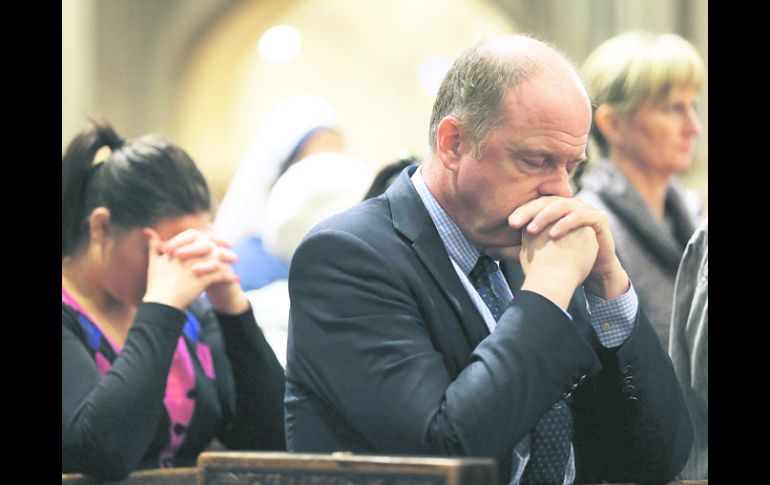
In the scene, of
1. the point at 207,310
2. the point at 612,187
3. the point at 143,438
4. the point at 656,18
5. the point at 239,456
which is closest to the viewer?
the point at 239,456

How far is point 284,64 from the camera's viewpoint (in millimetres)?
25156

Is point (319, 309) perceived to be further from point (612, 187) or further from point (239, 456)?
point (612, 187)

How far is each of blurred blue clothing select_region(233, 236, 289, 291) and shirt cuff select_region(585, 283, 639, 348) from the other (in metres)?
2.14

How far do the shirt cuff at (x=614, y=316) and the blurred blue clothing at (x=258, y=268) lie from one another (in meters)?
2.14

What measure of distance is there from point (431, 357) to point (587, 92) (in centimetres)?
62

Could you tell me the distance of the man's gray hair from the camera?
2.59m

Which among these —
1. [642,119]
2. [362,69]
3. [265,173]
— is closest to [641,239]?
[642,119]

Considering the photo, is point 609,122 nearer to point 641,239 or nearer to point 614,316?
point 641,239

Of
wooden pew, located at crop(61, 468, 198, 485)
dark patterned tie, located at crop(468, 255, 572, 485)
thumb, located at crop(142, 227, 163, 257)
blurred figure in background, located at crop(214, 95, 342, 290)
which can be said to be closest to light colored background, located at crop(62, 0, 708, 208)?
blurred figure in background, located at crop(214, 95, 342, 290)

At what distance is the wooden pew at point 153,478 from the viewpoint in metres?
3.18

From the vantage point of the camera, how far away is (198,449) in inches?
151

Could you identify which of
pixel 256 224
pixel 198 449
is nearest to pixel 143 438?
pixel 198 449

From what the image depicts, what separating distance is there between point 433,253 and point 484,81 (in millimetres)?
340

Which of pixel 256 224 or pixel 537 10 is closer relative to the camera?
pixel 256 224
